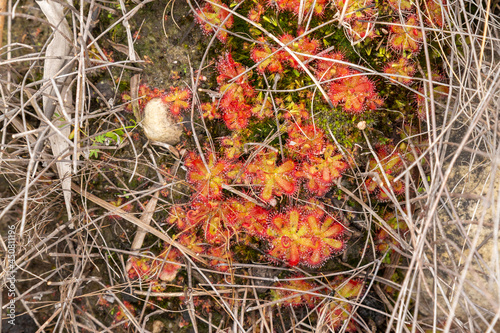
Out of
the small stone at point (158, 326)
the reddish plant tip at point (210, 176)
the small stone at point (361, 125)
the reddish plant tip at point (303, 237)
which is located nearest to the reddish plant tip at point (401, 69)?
the small stone at point (361, 125)

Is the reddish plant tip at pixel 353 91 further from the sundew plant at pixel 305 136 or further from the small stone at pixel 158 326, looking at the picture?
the small stone at pixel 158 326

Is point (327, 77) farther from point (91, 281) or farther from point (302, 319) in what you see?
point (91, 281)

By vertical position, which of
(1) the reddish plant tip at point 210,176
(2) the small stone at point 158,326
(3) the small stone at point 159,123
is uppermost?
(3) the small stone at point 159,123

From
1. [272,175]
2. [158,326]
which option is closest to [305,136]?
[272,175]

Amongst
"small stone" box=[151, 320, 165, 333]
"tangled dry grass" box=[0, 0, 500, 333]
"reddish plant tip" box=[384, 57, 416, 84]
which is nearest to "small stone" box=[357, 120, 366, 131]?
"reddish plant tip" box=[384, 57, 416, 84]

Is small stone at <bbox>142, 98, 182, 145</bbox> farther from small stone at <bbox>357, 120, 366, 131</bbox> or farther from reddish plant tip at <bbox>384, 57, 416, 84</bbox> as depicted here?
reddish plant tip at <bbox>384, 57, 416, 84</bbox>

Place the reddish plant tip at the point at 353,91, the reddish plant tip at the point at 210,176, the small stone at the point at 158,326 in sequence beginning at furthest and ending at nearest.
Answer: the small stone at the point at 158,326 → the reddish plant tip at the point at 210,176 → the reddish plant tip at the point at 353,91

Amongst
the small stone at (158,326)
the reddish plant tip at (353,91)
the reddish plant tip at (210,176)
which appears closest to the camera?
the reddish plant tip at (353,91)

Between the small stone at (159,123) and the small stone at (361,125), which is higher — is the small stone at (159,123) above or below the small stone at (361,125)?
below

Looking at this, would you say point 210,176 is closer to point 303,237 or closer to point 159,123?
point 159,123
